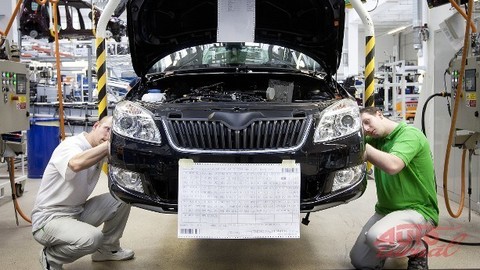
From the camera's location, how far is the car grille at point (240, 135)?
2.37 metres

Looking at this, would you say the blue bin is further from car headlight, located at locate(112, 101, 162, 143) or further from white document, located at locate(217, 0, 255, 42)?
car headlight, located at locate(112, 101, 162, 143)

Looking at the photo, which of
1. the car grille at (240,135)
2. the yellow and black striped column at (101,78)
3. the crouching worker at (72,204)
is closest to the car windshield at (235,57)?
the yellow and black striped column at (101,78)

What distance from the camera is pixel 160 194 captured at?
243 cm

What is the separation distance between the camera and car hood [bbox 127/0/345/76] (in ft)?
11.4

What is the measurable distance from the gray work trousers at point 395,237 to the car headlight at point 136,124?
1.45 metres

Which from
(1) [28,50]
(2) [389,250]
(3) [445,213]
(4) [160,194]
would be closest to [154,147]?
(4) [160,194]

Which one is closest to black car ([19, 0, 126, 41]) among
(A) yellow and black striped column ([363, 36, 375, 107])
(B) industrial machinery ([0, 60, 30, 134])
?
(B) industrial machinery ([0, 60, 30, 134])

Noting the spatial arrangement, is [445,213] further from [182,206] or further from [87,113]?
[87,113]

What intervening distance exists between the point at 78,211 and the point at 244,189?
1.41m

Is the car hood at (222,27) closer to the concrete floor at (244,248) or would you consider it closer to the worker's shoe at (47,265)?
the concrete floor at (244,248)

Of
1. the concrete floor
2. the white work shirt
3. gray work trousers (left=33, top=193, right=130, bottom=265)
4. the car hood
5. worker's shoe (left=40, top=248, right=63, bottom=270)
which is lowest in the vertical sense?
the concrete floor

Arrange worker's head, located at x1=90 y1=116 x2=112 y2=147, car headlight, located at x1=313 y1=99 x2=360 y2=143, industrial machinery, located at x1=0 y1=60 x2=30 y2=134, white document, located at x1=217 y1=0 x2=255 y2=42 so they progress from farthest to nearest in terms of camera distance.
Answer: industrial machinery, located at x1=0 y1=60 x2=30 y2=134
white document, located at x1=217 y1=0 x2=255 y2=42
worker's head, located at x1=90 y1=116 x2=112 y2=147
car headlight, located at x1=313 y1=99 x2=360 y2=143

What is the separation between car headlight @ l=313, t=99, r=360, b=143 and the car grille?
2.9 inches

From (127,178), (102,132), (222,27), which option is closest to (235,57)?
(222,27)
